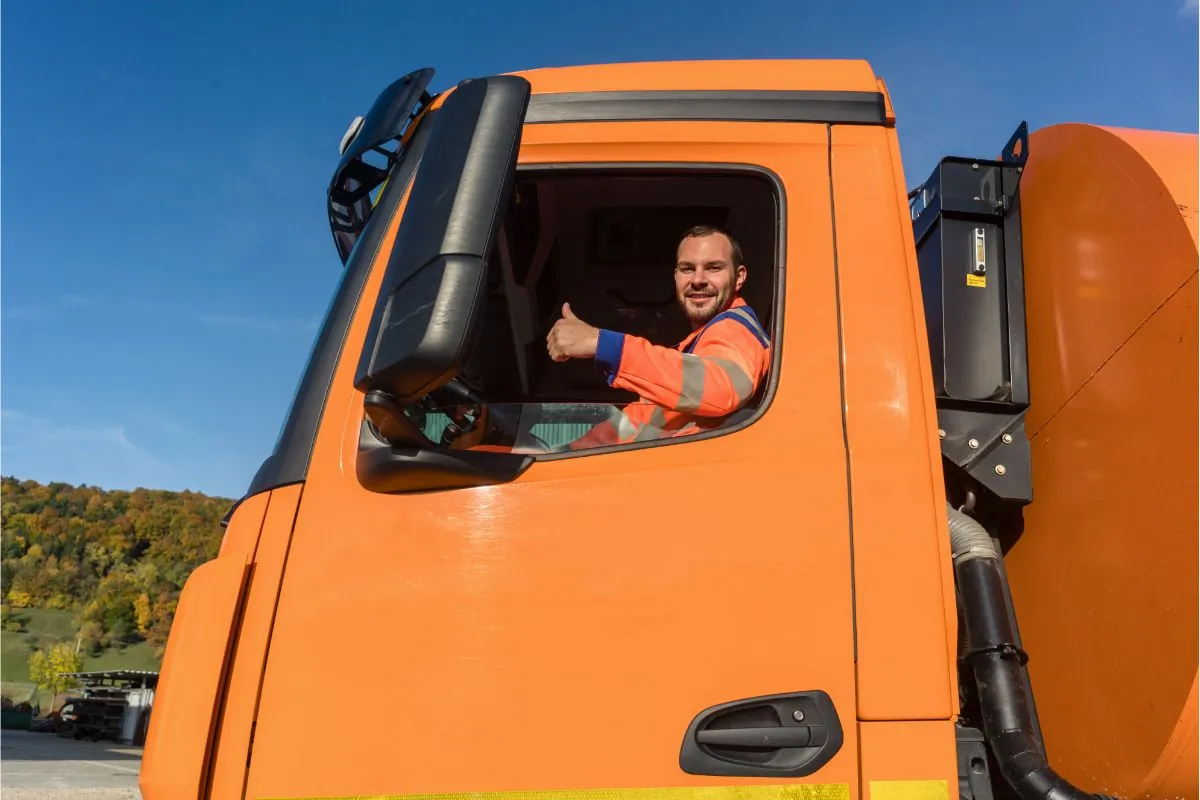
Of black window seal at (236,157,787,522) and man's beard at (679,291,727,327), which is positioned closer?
black window seal at (236,157,787,522)

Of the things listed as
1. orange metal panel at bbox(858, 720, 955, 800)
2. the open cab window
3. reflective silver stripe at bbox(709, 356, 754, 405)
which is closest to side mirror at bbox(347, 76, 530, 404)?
the open cab window

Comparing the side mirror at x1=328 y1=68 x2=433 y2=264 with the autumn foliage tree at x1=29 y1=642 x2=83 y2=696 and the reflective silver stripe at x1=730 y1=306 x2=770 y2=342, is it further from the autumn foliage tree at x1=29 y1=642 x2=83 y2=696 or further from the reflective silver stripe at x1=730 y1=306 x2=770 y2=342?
the autumn foliage tree at x1=29 y1=642 x2=83 y2=696

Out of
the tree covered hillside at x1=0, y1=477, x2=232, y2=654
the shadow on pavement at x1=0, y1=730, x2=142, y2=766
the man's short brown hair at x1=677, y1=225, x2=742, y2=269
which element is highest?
the tree covered hillside at x1=0, y1=477, x2=232, y2=654

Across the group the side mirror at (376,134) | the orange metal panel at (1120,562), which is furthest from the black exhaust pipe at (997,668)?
the side mirror at (376,134)

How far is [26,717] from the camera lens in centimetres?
5278

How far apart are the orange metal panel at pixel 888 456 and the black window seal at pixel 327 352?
0.96 meters

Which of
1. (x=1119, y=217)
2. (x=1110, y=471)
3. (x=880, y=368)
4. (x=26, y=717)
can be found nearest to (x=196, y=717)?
(x=880, y=368)

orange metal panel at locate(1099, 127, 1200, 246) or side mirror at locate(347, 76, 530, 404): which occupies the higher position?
orange metal panel at locate(1099, 127, 1200, 246)

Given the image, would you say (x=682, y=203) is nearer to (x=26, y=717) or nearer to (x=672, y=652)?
(x=672, y=652)

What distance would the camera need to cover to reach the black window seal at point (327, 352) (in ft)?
5.63

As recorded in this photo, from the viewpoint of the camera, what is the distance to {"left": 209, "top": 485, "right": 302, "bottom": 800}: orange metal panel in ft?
4.80

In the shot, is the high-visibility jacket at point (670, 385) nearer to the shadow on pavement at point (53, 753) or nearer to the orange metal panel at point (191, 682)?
the orange metal panel at point (191, 682)

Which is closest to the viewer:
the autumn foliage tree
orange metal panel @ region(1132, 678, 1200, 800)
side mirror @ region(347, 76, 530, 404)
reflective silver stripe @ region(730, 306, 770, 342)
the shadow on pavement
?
side mirror @ region(347, 76, 530, 404)

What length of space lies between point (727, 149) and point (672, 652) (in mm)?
1102
